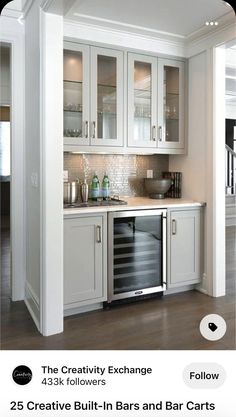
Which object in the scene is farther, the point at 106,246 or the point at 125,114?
the point at 125,114

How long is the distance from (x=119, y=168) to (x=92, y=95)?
774mm

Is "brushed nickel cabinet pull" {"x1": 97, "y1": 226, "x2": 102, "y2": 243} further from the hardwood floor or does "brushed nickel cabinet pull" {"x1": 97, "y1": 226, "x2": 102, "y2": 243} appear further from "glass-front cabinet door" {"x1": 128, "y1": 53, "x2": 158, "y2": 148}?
"glass-front cabinet door" {"x1": 128, "y1": 53, "x2": 158, "y2": 148}

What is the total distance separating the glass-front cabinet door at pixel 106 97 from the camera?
Result: 2.86 metres

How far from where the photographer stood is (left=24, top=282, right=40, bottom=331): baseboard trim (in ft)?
7.92

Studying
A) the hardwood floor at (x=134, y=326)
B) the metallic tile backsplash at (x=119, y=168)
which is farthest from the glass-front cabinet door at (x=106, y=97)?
the hardwood floor at (x=134, y=326)

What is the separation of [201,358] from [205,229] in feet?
6.91

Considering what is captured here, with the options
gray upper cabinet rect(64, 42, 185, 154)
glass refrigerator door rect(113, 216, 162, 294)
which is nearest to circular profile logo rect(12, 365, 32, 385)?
glass refrigerator door rect(113, 216, 162, 294)

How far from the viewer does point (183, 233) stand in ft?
9.98

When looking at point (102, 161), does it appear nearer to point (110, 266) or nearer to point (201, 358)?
point (110, 266)

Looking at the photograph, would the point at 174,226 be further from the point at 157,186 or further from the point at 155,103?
the point at 155,103

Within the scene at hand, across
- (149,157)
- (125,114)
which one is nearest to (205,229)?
(149,157)

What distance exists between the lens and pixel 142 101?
3.12 m

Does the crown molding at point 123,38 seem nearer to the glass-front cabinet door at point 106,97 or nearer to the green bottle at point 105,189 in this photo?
the glass-front cabinet door at point 106,97

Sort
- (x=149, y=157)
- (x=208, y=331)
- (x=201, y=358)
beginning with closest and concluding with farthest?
1. (x=201, y=358)
2. (x=208, y=331)
3. (x=149, y=157)
